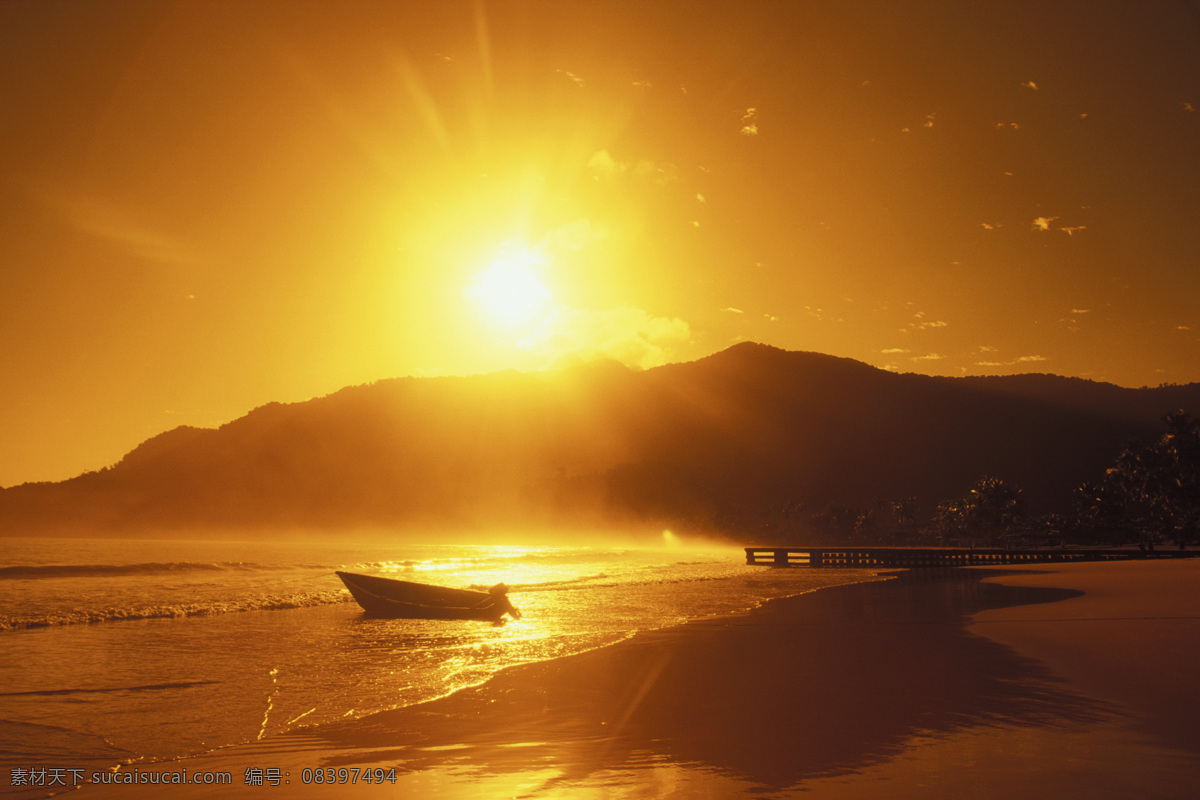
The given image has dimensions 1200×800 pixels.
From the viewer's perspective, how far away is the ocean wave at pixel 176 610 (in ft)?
88.3

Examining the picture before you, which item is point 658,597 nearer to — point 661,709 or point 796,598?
point 796,598

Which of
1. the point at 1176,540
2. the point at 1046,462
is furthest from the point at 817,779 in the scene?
the point at 1046,462

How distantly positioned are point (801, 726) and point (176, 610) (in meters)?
28.9

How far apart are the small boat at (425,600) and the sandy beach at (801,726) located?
948cm

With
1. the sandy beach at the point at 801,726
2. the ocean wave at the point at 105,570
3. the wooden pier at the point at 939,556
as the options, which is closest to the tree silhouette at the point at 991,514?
the wooden pier at the point at 939,556

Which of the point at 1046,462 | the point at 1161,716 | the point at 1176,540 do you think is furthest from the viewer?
the point at 1046,462

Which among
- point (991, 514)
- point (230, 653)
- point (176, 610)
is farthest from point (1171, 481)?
point (176, 610)

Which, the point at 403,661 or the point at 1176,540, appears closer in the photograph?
the point at 403,661

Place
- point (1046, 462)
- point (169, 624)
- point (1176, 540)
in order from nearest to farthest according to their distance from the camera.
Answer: point (169, 624)
point (1176, 540)
point (1046, 462)

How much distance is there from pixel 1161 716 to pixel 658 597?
2713 centimetres

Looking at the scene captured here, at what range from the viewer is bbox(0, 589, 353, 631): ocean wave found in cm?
2692

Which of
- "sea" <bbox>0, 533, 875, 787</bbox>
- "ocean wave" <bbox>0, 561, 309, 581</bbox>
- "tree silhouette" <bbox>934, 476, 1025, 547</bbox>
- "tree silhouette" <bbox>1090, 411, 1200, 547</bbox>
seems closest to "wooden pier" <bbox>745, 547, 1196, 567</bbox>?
"tree silhouette" <bbox>1090, 411, 1200, 547</bbox>

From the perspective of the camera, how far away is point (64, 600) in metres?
33.5

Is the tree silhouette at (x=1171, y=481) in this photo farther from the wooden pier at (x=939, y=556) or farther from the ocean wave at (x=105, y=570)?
the ocean wave at (x=105, y=570)
